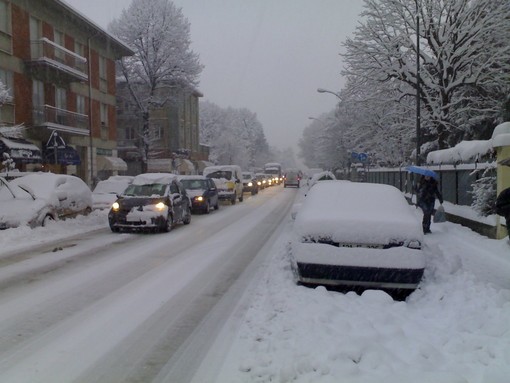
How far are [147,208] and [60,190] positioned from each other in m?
2.72

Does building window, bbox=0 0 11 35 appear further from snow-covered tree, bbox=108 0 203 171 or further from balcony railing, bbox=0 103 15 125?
snow-covered tree, bbox=108 0 203 171

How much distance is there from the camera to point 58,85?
30625mm

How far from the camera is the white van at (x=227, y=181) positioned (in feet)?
89.2

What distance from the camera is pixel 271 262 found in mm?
9297

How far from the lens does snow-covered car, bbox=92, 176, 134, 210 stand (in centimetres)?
1938

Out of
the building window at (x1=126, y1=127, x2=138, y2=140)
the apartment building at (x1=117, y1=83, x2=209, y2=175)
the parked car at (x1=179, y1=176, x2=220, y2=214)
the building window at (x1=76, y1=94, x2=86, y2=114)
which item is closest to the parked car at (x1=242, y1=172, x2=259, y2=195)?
the apartment building at (x1=117, y1=83, x2=209, y2=175)

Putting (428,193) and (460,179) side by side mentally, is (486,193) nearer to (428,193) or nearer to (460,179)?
(428,193)

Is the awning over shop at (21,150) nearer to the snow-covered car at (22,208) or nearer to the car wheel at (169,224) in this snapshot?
the snow-covered car at (22,208)

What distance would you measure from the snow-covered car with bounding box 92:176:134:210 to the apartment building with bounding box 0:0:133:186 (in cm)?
259

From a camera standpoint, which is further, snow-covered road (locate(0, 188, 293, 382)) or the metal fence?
the metal fence

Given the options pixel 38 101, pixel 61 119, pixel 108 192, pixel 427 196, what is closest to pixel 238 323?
pixel 427 196

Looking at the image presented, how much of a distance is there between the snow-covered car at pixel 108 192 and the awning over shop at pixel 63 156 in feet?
25.2

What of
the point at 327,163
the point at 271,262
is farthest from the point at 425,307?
the point at 327,163

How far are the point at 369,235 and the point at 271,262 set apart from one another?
10.2ft
